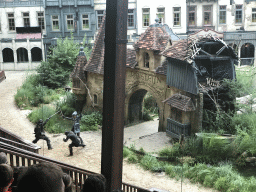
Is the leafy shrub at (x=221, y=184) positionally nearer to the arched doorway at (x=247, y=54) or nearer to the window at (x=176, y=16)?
the arched doorway at (x=247, y=54)

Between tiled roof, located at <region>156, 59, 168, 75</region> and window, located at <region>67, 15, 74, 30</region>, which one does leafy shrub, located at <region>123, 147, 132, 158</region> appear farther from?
window, located at <region>67, 15, 74, 30</region>

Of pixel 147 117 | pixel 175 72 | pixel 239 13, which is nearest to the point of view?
pixel 175 72

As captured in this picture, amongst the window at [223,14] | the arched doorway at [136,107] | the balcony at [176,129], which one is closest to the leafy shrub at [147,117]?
the arched doorway at [136,107]

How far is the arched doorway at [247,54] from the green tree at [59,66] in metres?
9.62

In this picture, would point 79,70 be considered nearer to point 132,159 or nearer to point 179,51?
point 179,51

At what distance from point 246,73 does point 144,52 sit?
437 centimetres

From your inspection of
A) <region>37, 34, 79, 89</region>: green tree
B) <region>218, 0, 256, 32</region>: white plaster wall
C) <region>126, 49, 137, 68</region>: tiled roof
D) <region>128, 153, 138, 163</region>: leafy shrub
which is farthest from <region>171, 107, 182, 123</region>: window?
<region>37, 34, 79, 89</region>: green tree

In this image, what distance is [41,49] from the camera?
77.5 ft

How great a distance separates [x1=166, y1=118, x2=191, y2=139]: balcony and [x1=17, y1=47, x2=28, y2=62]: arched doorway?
547 inches

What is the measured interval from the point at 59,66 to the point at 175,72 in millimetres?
9557

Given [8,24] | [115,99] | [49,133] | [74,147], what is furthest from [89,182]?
[8,24]

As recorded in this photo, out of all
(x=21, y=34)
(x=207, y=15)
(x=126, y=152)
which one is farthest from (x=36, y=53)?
(x=126, y=152)

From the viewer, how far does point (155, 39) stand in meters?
14.8

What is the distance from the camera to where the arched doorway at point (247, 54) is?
55.7 feet
